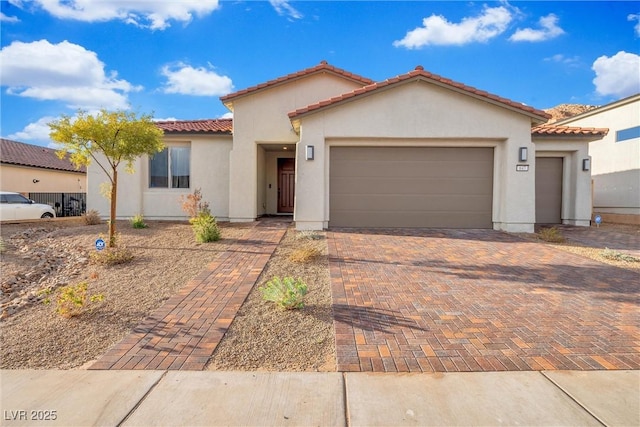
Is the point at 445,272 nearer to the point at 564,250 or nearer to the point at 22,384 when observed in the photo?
the point at 564,250

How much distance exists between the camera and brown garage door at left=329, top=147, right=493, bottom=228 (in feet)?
36.5

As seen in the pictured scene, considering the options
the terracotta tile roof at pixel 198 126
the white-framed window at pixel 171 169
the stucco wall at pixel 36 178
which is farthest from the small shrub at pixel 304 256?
the stucco wall at pixel 36 178

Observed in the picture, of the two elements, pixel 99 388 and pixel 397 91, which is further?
pixel 397 91

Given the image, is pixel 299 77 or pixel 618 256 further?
pixel 299 77

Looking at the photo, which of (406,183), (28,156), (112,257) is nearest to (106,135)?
(112,257)

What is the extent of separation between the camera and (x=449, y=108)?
10.7m

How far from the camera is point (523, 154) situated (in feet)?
34.9

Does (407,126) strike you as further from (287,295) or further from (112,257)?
(112,257)

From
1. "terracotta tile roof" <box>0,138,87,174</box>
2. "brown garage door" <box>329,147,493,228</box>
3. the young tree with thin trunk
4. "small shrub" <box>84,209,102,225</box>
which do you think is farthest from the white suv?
"brown garage door" <box>329,147,493,228</box>

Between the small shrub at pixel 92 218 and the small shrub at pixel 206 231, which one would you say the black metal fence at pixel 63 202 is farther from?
the small shrub at pixel 206 231

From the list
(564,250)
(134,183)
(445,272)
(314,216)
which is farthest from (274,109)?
(564,250)

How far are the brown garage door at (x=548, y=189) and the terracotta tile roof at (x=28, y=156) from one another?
22785 mm

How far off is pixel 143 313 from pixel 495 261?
21.9 ft

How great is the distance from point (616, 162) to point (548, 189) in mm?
5444
